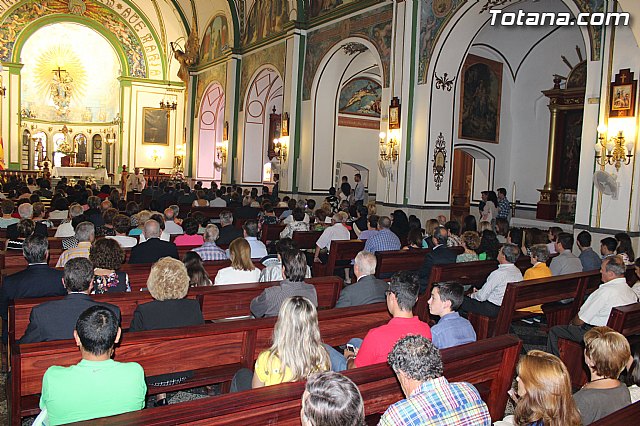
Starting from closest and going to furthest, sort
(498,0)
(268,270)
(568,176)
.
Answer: (268,270)
(498,0)
(568,176)

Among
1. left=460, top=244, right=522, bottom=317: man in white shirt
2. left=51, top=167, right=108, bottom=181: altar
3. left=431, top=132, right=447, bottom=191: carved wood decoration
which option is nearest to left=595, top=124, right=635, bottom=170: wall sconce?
left=460, top=244, right=522, bottom=317: man in white shirt

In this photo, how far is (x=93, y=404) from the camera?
281 cm

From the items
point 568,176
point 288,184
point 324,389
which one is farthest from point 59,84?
point 324,389

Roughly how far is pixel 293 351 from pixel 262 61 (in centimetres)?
1788

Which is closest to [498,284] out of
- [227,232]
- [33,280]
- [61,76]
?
[227,232]

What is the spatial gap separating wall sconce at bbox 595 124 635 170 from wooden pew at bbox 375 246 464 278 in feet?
11.6

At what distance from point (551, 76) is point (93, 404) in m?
16.3

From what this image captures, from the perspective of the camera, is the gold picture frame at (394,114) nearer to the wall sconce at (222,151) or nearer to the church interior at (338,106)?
the church interior at (338,106)

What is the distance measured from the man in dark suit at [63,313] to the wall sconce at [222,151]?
1871 centimetres

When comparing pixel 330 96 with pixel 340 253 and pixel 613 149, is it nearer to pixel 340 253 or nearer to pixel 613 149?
pixel 613 149

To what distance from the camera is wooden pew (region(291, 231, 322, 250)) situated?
9750 mm

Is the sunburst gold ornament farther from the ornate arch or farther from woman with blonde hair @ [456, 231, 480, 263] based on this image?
woman with blonde hair @ [456, 231, 480, 263]

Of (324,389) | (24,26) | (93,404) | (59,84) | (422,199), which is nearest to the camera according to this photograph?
(324,389)

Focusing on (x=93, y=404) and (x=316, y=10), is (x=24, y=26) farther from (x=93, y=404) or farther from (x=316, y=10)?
(x=93, y=404)
